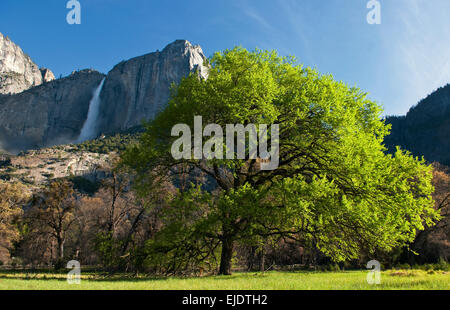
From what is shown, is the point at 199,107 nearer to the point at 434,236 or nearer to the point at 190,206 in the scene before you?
the point at 190,206

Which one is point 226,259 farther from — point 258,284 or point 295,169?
point 258,284

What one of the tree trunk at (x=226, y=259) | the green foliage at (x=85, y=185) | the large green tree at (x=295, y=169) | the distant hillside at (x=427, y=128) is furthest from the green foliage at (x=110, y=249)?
the distant hillside at (x=427, y=128)

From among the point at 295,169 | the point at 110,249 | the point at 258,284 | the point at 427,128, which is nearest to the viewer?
the point at 258,284

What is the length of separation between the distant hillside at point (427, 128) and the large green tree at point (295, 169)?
517 feet

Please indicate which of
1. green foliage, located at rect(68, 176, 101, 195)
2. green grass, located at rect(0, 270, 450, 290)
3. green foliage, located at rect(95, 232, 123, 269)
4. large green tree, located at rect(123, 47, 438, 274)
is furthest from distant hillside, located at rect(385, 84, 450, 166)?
green grass, located at rect(0, 270, 450, 290)

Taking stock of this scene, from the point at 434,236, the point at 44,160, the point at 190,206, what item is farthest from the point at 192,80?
the point at 44,160

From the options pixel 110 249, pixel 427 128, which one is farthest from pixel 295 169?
pixel 427 128

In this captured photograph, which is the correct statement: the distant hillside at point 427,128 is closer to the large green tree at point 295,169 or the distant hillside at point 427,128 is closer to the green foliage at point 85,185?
the green foliage at point 85,185

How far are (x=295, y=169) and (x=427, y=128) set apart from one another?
605 ft

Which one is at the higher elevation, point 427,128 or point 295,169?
point 427,128

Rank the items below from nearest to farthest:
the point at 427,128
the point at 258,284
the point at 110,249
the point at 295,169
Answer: the point at 258,284, the point at 295,169, the point at 110,249, the point at 427,128

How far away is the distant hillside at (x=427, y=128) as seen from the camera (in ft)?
505

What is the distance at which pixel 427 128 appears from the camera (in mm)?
166625

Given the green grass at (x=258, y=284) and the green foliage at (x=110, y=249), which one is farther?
the green foliage at (x=110, y=249)
